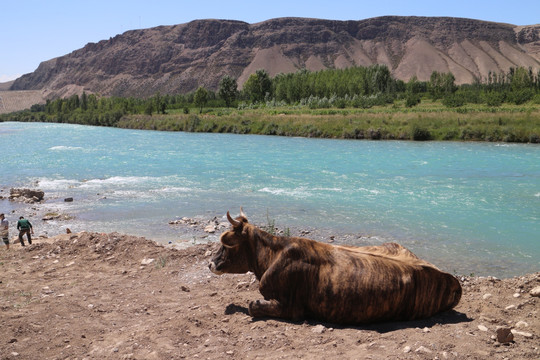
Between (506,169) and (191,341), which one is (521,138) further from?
(191,341)

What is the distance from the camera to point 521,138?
163 feet

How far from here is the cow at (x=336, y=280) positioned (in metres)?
6.68

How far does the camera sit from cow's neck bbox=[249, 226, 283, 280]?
7254 millimetres

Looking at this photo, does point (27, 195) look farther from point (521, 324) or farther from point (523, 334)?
point (523, 334)

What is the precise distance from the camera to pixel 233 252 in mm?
7469

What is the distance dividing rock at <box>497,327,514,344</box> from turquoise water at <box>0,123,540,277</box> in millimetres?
6503

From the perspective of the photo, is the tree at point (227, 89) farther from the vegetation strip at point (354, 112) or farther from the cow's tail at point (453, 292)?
the cow's tail at point (453, 292)

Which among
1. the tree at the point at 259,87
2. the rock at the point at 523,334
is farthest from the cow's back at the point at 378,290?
the tree at the point at 259,87

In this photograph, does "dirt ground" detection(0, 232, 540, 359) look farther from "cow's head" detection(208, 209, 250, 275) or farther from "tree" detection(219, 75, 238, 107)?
"tree" detection(219, 75, 238, 107)

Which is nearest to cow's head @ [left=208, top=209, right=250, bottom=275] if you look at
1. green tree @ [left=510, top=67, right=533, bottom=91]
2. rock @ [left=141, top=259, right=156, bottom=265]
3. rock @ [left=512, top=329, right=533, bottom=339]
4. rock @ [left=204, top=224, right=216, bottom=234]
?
rock @ [left=512, top=329, right=533, bottom=339]

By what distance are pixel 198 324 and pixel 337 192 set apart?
18.6 metres

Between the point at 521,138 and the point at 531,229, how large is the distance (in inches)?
1451

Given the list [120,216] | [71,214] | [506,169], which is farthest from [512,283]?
[506,169]

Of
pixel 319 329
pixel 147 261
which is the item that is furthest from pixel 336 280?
pixel 147 261
